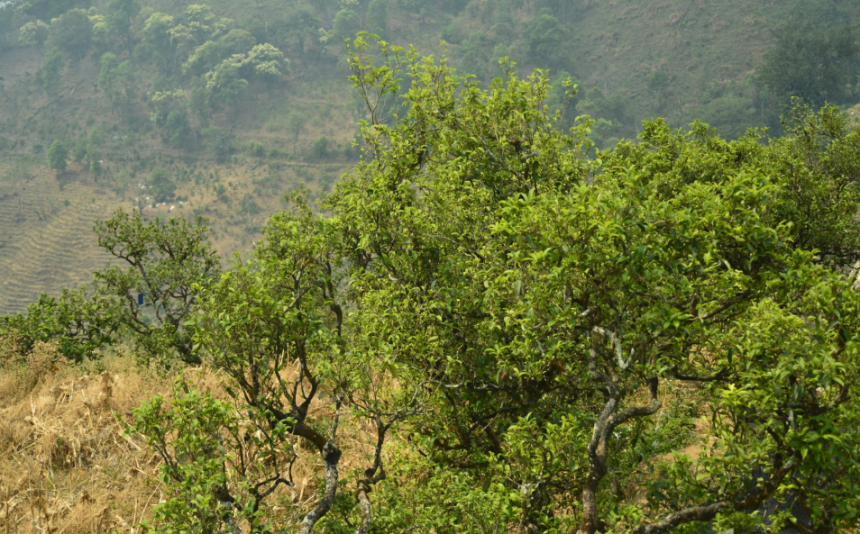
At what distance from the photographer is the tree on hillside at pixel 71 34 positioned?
120650 mm

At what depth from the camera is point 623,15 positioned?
376 ft

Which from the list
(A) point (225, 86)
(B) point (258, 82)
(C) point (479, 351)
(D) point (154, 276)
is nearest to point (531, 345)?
(C) point (479, 351)

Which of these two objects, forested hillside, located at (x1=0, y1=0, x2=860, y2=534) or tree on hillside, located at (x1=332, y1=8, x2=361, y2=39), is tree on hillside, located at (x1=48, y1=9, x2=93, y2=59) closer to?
tree on hillside, located at (x1=332, y1=8, x2=361, y2=39)

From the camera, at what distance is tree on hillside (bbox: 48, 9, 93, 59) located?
121 m

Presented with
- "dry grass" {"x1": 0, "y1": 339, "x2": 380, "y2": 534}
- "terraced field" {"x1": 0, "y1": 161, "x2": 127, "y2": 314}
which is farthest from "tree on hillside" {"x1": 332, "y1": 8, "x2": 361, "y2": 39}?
"dry grass" {"x1": 0, "y1": 339, "x2": 380, "y2": 534}

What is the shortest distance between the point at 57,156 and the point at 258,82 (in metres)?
35.6

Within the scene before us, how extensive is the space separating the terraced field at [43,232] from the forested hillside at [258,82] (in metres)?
0.24

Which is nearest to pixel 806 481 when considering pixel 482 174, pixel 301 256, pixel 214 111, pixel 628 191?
pixel 628 191

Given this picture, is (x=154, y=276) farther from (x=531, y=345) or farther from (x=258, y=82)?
(x=258, y=82)

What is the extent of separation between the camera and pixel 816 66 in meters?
70.1

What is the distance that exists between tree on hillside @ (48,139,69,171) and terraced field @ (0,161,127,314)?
1.45m

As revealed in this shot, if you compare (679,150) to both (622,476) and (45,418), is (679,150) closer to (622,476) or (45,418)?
(622,476)

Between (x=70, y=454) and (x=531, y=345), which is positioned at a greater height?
(x=531, y=345)

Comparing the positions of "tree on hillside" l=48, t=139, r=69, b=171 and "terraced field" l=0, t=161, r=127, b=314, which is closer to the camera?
"terraced field" l=0, t=161, r=127, b=314
